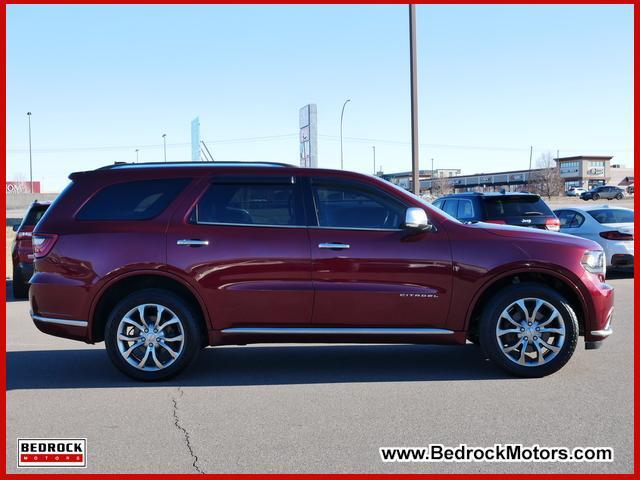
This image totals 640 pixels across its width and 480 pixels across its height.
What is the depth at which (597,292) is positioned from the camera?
6.25m

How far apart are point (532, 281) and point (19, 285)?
8.94 metres

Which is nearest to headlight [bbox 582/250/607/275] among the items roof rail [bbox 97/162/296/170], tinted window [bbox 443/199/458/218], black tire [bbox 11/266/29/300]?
roof rail [bbox 97/162/296/170]

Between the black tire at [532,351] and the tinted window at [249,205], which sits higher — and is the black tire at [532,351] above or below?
below

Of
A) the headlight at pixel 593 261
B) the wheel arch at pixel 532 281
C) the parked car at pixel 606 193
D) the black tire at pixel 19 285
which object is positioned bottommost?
the black tire at pixel 19 285

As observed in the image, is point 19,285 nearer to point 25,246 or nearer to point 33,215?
point 25,246

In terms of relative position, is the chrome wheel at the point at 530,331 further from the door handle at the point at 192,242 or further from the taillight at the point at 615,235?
the taillight at the point at 615,235

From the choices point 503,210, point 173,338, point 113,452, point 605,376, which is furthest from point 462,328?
point 503,210

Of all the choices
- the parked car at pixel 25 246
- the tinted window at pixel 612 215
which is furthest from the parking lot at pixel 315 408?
the tinted window at pixel 612 215

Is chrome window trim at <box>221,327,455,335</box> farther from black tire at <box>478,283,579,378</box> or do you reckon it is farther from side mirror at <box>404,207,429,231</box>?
side mirror at <box>404,207,429,231</box>

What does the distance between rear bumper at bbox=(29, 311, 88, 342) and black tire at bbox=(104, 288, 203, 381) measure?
9.9 inches

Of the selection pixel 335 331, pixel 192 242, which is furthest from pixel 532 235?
pixel 192 242

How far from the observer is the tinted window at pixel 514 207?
1284 cm

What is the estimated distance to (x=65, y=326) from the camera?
20.5 feet

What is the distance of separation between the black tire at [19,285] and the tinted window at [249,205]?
21.5ft
